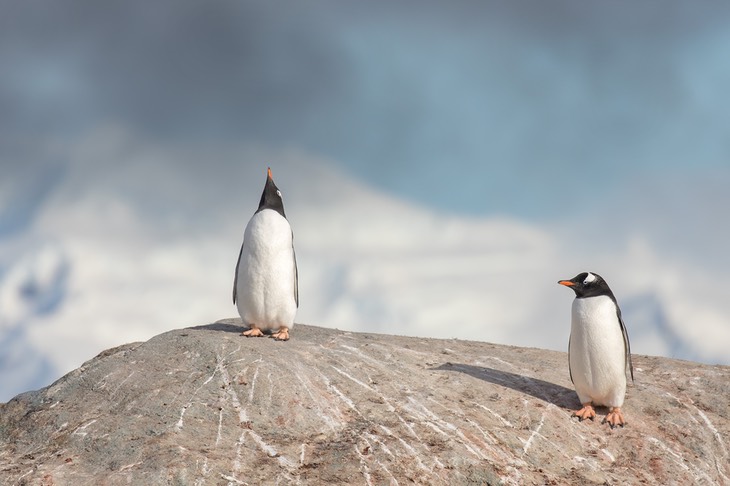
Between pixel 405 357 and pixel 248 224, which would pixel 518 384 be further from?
pixel 248 224

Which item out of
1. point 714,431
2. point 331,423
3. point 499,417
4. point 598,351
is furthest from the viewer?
point 714,431

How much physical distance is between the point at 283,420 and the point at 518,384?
4578mm

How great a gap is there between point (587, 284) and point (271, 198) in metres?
6.06

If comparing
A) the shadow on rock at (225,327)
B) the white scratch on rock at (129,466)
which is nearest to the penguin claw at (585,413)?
the shadow on rock at (225,327)

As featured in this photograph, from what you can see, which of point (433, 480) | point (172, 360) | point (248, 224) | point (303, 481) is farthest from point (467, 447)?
point (248, 224)

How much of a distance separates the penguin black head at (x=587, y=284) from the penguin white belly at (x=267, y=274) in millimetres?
4959

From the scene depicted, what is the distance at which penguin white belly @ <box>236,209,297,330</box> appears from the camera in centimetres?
1464

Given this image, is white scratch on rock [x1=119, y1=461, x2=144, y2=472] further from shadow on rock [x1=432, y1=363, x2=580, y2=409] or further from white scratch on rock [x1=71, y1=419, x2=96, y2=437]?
shadow on rock [x1=432, y1=363, x2=580, y2=409]

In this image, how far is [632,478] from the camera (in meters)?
12.0

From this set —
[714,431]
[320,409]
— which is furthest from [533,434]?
[714,431]

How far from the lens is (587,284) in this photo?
13461 mm

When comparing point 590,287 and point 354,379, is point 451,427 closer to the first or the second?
point 354,379

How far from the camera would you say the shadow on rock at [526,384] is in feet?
45.2

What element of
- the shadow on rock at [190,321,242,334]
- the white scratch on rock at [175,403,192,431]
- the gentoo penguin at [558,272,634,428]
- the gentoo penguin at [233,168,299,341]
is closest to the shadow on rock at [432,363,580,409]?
the gentoo penguin at [558,272,634,428]
